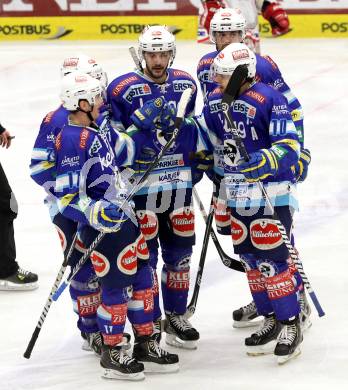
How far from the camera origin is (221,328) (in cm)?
576

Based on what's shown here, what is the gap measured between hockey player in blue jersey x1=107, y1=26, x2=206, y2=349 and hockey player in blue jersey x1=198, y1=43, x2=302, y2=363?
0.19 metres

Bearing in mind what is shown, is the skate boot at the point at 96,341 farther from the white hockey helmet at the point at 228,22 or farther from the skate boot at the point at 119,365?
the white hockey helmet at the point at 228,22

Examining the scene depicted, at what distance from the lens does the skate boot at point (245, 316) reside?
18.9 feet

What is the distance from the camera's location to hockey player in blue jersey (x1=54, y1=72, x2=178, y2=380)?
4840 millimetres

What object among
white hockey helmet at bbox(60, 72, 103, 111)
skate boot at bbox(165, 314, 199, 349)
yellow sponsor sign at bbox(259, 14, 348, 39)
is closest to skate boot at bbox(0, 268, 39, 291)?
skate boot at bbox(165, 314, 199, 349)

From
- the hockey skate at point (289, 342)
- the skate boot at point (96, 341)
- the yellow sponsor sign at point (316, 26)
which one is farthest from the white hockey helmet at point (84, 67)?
the yellow sponsor sign at point (316, 26)

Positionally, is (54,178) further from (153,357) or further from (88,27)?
(88,27)

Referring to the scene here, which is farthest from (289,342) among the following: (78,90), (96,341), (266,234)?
(78,90)

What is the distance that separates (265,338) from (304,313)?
1.05ft

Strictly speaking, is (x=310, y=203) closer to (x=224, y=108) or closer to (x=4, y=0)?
(x=224, y=108)

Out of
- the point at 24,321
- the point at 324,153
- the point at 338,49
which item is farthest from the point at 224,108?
the point at 338,49

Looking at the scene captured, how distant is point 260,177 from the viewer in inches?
195

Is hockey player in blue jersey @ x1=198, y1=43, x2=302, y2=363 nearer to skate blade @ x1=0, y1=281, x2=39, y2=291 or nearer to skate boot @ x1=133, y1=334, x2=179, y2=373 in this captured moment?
skate boot @ x1=133, y1=334, x2=179, y2=373

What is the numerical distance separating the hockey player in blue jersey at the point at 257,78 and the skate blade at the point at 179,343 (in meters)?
0.34
